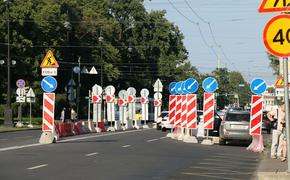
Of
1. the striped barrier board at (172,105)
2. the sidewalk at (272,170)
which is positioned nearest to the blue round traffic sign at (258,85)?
the sidewalk at (272,170)

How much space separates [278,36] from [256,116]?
1486cm

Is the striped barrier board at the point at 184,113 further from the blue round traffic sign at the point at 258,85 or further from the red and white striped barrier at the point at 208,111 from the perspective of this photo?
the blue round traffic sign at the point at 258,85

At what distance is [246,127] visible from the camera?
96.5ft

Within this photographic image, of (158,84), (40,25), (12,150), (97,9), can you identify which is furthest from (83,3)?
(12,150)

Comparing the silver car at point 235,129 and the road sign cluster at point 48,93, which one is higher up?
the road sign cluster at point 48,93

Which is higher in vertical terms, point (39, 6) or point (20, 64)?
point (39, 6)

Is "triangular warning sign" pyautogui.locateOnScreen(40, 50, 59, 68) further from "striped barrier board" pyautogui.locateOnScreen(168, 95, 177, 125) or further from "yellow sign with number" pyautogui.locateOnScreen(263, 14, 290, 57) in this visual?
"yellow sign with number" pyautogui.locateOnScreen(263, 14, 290, 57)

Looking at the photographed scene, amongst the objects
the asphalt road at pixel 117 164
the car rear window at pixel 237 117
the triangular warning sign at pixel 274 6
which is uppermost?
the triangular warning sign at pixel 274 6

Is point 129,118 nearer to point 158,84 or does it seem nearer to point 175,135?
point 158,84

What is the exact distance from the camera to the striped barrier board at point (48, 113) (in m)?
26.7

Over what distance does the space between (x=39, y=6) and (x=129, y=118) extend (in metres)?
26.7

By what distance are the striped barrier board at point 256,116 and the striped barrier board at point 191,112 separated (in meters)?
5.07

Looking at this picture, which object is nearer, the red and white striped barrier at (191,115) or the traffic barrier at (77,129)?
the red and white striped barrier at (191,115)

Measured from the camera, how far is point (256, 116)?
25.7 m
